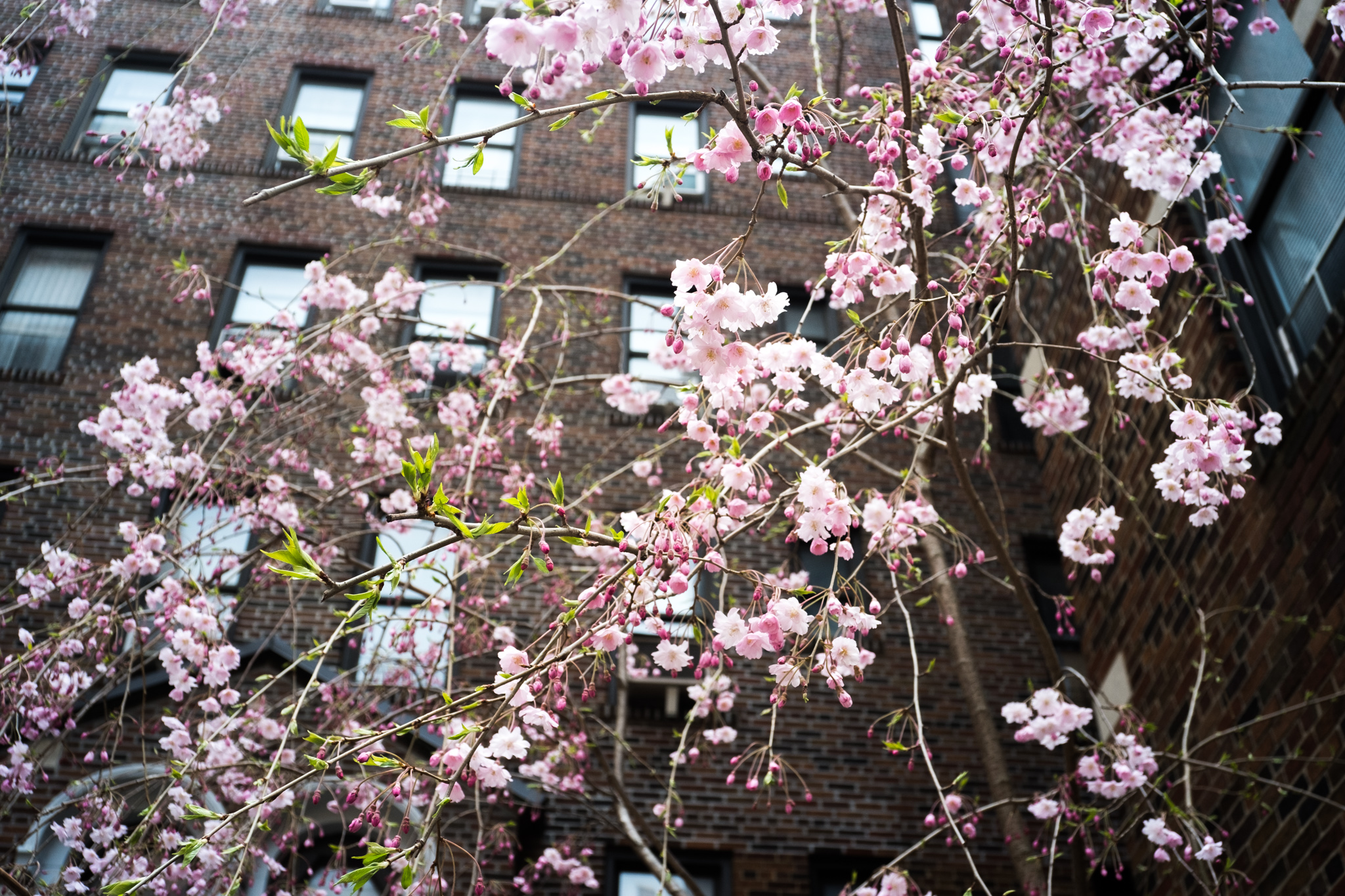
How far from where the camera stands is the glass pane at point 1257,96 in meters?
6.55

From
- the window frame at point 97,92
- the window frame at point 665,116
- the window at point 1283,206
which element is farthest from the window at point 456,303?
the window at point 1283,206

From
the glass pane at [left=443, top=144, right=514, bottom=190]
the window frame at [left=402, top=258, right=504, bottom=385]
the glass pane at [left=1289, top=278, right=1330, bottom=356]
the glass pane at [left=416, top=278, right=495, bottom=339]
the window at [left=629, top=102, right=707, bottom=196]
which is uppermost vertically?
the glass pane at [left=1289, top=278, right=1330, bottom=356]

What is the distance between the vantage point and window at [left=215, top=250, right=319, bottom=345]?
10.9 metres

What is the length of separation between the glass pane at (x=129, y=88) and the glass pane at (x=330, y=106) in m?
1.42

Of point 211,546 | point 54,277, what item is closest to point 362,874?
point 211,546

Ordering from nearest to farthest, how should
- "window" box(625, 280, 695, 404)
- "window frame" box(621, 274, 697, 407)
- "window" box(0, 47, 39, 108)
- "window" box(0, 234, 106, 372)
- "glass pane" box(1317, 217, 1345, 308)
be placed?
"glass pane" box(1317, 217, 1345, 308) < "window" box(625, 280, 695, 404) < "window" box(0, 234, 106, 372) < "window frame" box(621, 274, 697, 407) < "window" box(0, 47, 39, 108)

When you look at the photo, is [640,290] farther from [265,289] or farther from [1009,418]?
[1009,418]

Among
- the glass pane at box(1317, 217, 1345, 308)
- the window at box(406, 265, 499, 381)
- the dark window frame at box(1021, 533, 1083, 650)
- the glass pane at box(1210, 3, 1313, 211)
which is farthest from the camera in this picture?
the window at box(406, 265, 499, 381)

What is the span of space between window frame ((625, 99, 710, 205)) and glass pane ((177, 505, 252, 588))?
536cm

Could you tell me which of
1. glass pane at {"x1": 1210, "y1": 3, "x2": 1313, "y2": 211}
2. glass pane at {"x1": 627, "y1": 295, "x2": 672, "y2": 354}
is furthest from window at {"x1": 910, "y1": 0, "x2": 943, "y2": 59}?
glass pane at {"x1": 1210, "y1": 3, "x2": 1313, "y2": 211}

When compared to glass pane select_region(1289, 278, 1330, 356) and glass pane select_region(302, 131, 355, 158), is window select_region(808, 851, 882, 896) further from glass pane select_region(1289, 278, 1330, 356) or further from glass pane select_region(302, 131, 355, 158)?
glass pane select_region(302, 131, 355, 158)

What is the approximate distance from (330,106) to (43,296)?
3681mm

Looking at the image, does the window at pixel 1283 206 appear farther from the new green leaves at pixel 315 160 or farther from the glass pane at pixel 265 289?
the glass pane at pixel 265 289

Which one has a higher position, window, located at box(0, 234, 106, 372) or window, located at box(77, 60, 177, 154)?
window, located at box(77, 60, 177, 154)
